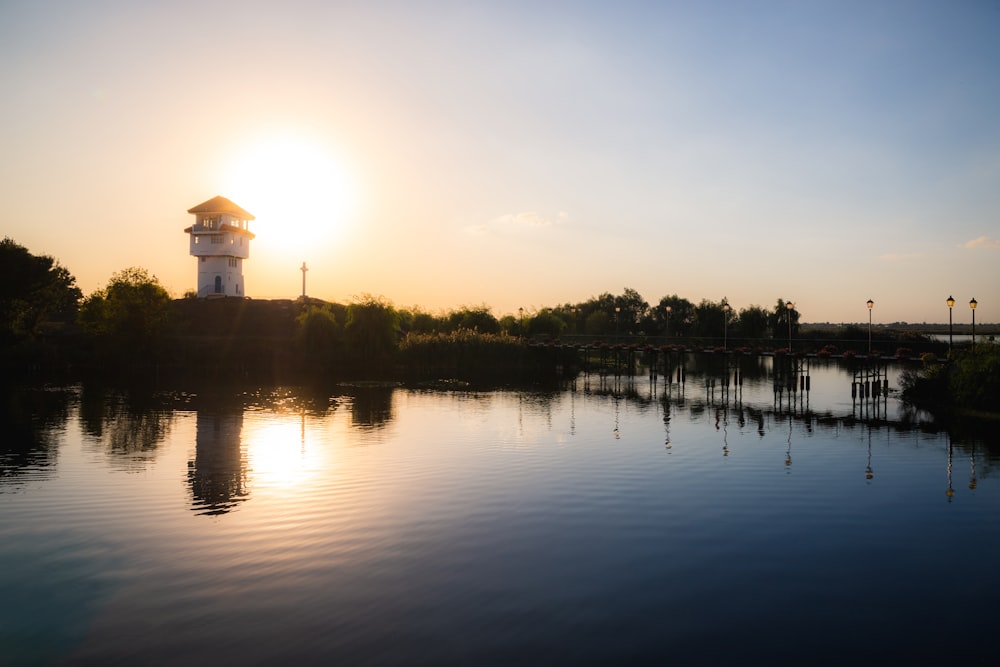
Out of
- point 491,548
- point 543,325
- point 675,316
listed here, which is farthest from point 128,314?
point 675,316

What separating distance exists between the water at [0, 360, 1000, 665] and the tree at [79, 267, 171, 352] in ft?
151

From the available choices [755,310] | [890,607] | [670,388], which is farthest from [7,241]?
[755,310]

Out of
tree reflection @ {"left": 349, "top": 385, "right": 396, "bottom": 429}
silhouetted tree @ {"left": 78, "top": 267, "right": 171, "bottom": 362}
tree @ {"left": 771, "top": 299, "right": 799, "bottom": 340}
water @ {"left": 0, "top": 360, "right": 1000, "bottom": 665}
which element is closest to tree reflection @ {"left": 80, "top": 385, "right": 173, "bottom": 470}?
water @ {"left": 0, "top": 360, "right": 1000, "bottom": 665}

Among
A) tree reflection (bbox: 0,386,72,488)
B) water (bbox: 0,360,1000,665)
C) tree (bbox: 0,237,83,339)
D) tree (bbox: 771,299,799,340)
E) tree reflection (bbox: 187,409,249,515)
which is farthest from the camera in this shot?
tree (bbox: 771,299,799,340)

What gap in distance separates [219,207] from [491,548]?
87.4m

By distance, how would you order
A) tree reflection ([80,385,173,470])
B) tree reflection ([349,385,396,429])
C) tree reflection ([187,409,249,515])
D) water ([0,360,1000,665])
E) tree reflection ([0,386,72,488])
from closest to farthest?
1. water ([0,360,1000,665])
2. tree reflection ([187,409,249,515])
3. tree reflection ([0,386,72,488])
4. tree reflection ([80,385,173,470])
5. tree reflection ([349,385,396,429])

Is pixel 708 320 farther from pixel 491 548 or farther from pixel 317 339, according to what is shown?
pixel 491 548

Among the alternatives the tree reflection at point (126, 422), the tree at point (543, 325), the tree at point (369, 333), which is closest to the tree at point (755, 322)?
the tree at point (543, 325)

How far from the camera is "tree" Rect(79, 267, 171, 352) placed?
245 feet

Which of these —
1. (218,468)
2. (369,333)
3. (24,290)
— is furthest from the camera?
(369,333)

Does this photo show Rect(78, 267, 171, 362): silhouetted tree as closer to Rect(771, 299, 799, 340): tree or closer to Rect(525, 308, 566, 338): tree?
Rect(525, 308, 566, 338): tree

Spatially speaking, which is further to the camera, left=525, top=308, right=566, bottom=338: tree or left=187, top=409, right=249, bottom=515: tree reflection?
left=525, top=308, right=566, bottom=338: tree

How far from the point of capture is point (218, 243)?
93.0m

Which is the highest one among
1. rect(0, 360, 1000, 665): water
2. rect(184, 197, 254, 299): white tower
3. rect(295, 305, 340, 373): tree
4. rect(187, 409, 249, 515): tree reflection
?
rect(184, 197, 254, 299): white tower
